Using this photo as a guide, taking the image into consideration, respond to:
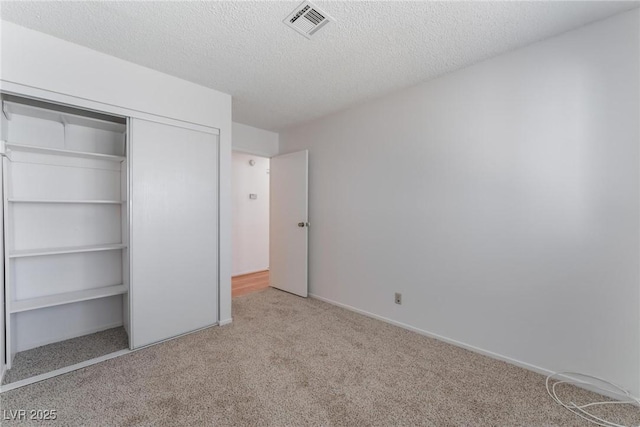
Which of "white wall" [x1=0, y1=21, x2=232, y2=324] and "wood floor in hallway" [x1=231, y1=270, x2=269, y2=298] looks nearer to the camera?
"white wall" [x1=0, y1=21, x2=232, y2=324]

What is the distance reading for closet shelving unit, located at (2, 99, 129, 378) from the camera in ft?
7.25

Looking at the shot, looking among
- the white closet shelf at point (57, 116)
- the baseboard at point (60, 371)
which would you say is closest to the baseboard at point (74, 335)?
the baseboard at point (60, 371)

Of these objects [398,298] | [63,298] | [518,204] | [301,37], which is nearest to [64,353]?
[63,298]

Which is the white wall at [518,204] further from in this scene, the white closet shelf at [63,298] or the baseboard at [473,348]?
the white closet shelf at [63,298]

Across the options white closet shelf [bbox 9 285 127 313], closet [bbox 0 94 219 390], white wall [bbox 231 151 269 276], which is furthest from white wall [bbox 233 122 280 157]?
white closet shelf [bbox 9 285 127 313]

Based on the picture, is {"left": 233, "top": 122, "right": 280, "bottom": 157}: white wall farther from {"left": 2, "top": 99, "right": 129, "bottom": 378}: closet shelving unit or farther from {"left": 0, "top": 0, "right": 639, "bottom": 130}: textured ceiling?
{"left": 2, "top": 99, "right": 129, "bottom": 378}: closet shelving unit

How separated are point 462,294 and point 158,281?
2652mm

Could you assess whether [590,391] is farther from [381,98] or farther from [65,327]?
[65,327]

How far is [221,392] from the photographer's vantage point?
71.4 inches

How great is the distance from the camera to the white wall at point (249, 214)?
16.2ft

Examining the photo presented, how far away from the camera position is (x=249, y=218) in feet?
17.0

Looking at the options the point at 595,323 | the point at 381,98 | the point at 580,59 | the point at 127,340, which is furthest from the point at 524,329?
the point at 127,340

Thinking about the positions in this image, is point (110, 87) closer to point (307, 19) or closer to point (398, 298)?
point (307, 19)

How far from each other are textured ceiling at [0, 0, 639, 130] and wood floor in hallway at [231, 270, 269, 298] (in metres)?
2.74
